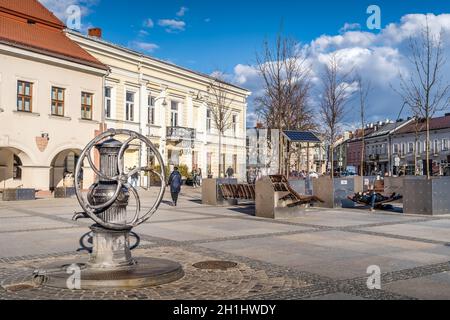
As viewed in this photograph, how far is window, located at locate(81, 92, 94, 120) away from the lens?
29562mm

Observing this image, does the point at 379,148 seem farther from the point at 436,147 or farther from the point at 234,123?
the point at 234,123

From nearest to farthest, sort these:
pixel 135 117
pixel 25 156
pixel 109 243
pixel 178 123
A: pixel 109 243 < pixel 25 156 < pixel 135 117 < pixel 178 123

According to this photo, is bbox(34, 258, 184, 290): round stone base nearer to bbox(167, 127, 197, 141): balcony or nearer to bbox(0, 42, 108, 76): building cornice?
bbox(0, 42, 108, 76): building cornice

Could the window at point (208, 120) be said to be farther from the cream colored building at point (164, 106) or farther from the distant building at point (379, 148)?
the distant building at point (379, 148)

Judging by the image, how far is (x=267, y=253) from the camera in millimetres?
9000

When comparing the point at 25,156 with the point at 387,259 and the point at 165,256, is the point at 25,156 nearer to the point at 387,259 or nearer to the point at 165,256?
the point at 165,256

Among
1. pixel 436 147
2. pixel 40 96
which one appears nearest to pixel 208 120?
pixel 40 96

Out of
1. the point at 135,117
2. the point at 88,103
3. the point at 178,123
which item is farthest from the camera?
the point at 178,123

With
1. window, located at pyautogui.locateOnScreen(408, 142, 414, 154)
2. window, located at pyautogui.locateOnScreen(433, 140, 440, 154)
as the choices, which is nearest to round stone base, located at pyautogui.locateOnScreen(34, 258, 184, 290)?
window, located at pyautogui.locateOnScreen(433, 140, 440, 154)

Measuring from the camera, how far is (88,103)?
98.3 ft

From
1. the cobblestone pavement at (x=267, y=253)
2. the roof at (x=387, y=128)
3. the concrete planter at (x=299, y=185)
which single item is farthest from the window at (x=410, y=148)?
the cobblestone pavement at (x=267, y=253)
